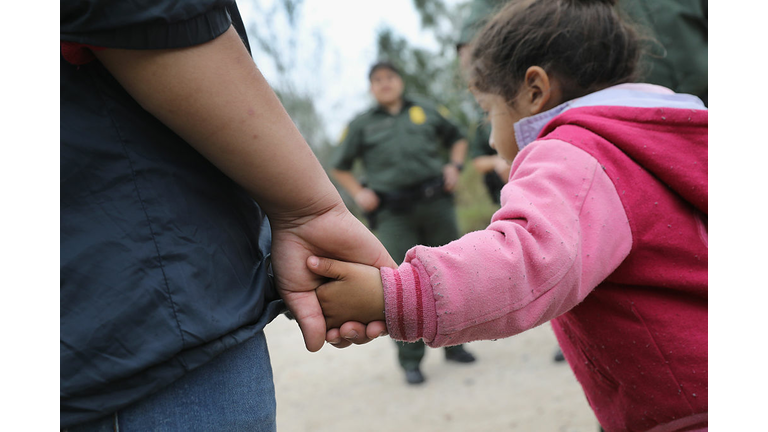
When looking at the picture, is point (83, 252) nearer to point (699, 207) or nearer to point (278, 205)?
point (278, 205)

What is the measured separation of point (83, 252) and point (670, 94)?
138cm

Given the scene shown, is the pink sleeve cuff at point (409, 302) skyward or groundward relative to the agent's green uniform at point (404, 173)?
skyward

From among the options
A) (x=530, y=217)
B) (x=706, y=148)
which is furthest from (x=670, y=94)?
(x=530, y=217)

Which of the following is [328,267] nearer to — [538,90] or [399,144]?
[538,90]

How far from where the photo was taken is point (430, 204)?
4.54 meters

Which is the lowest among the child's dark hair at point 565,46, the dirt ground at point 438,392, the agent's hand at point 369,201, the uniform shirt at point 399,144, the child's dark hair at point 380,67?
the dirt ground at point 438,392

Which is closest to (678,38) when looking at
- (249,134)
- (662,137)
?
(662,137)

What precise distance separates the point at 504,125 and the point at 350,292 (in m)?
0.80

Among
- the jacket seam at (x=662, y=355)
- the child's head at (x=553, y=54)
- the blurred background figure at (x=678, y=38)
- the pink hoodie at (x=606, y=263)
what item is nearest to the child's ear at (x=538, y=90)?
the child's head at (x=553, y=54)

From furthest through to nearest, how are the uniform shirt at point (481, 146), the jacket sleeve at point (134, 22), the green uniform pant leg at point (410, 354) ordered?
the uniform shirt at point (481, 146) → the green uniform pant leg at point (410, 354) → the jacket sleeve at point (134, 22)

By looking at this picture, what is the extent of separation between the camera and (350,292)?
1.16 m

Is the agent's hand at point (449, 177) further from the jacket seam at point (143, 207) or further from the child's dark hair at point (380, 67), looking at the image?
the jacket seam at point (143, 207)

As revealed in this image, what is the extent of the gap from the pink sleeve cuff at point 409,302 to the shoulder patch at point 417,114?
3.76 meters

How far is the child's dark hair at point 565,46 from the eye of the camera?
63.6 inches
